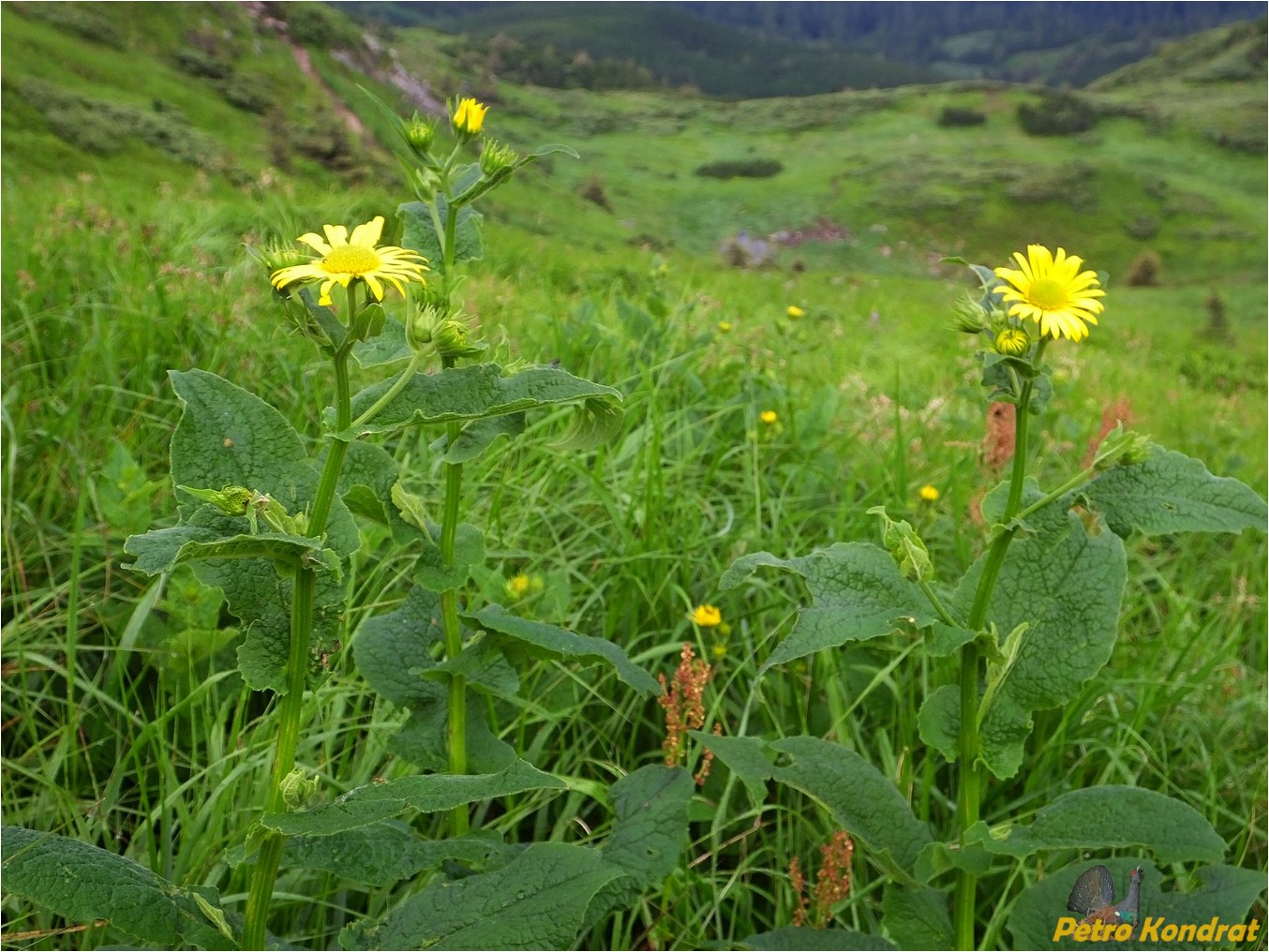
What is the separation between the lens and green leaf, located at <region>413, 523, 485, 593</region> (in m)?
1.04

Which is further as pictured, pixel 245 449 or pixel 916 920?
pixel 916 920

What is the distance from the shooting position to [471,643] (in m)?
1.08

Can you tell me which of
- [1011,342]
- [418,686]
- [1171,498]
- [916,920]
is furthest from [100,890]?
[1171,498]

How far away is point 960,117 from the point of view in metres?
7.53

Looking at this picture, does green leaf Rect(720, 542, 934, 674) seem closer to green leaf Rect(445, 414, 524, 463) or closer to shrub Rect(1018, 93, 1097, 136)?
green leaf Rect(445, 414, 524, 463)

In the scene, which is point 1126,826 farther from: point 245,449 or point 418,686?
point 245,449

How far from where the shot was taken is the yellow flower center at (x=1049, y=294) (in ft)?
3.08

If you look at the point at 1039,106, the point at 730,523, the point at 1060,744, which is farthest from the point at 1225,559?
the point at 1039,106

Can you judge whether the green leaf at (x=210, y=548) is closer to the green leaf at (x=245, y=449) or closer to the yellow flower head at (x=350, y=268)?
the green leaf at (x=245, y=449)

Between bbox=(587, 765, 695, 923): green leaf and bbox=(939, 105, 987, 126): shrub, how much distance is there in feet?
25.2

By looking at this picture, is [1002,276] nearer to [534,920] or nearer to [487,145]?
[487,145]

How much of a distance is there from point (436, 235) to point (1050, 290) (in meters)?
0.75

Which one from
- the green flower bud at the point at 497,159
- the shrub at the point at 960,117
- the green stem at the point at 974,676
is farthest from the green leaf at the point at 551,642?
the shrub at the point at 960,117

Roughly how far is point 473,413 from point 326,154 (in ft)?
18.1
